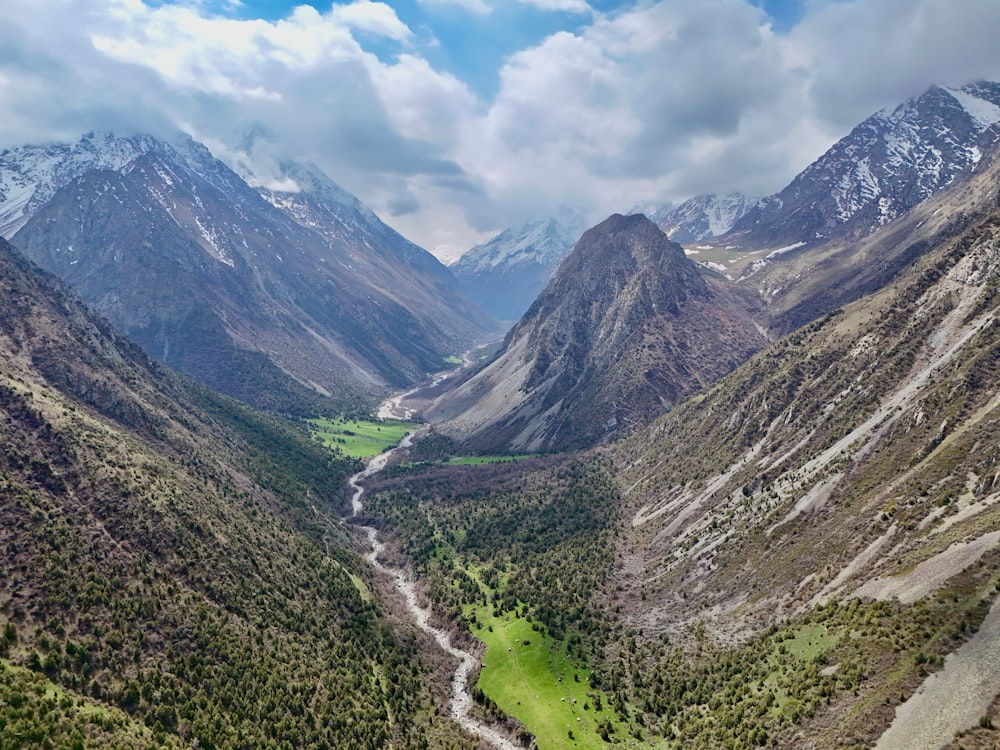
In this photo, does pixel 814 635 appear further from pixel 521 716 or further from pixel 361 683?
pixel 361 683

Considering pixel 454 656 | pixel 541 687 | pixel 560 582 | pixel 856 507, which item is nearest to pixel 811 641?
pixel 856 507

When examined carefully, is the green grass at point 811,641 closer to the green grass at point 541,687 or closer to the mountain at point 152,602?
the green grass at point 541,687

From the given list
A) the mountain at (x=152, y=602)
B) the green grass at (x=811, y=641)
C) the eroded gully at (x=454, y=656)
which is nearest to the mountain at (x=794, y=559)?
the green grass at (x=811, y=641)

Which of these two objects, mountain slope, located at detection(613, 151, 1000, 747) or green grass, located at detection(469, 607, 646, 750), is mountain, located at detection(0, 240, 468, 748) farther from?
mountain slope, located at detection(613, 151, 1000, 747)

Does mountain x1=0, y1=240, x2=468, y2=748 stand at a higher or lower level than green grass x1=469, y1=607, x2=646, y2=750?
higher

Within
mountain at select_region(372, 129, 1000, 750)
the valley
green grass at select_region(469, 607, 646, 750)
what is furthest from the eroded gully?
mountain at select_region(372, 129, 1000, 750)

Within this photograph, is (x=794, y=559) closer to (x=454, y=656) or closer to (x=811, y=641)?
(x=811, y=641)

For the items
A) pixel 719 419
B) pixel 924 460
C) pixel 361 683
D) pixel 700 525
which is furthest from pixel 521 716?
pixel 719 419
